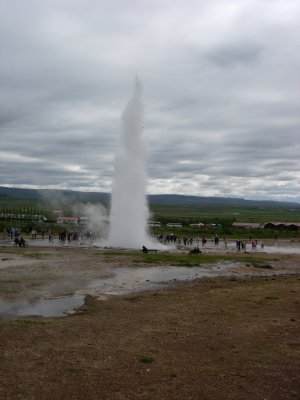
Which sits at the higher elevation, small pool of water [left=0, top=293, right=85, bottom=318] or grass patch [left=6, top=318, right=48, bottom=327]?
grass patch [left=6, top=318, right=48, bottom=327]

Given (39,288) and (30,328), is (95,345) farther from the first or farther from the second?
(39,288)

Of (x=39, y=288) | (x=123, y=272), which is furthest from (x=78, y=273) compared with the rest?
(x=39, y=288)

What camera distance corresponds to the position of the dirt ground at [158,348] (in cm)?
807

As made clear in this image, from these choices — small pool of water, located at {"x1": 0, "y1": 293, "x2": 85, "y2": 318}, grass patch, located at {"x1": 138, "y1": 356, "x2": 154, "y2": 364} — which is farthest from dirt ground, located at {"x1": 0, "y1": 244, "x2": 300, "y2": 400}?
small pool of water, located at {"x1": 0, "y1": 293, "x2": 85, "y2": 318}

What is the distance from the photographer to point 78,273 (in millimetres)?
22828

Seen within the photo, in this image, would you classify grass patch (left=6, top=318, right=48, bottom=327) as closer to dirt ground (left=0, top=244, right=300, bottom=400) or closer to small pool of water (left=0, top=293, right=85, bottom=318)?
dirt ground (left=0, top=244, right=300, bottom=400)

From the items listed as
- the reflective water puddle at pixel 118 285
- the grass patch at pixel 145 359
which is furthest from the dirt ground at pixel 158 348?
the reflective water puddle at pixel 118 285

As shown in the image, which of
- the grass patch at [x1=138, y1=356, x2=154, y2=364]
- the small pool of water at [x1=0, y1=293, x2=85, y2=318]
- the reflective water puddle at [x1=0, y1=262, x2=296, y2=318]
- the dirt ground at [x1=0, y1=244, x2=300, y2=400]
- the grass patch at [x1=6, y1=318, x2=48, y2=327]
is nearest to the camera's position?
the dirt ground at [x1=0, y1=244, x2=300, y2=400]

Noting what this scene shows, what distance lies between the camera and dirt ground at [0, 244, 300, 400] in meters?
8.07

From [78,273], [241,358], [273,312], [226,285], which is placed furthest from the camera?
[78,273]

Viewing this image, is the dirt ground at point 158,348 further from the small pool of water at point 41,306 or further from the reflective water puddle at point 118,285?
the reflective water puddle at point 118,285

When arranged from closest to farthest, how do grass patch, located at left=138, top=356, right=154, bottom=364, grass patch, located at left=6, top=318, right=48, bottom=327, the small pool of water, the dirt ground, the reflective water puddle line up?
the dirt ground → grass patch, located at left=138, top=356, right=154, bottom=364 → grass patch, located at left=6, top=318, right=48, bottom=327 → the small pool of water → the reflective water puddle

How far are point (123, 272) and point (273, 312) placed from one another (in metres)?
10.5

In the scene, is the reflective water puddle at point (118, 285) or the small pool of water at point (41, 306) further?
the reflective water puddle at point (118, 285)
